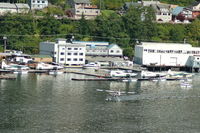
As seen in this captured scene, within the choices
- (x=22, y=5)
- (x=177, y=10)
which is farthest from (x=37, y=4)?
(x=177, y=10)

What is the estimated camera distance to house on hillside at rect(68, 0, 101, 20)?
53.6 meters

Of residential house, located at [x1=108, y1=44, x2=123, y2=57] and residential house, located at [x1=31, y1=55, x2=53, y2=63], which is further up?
residential house, located at [x1=108, y1=44, x2=123, y2=57]

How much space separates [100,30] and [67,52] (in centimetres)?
751

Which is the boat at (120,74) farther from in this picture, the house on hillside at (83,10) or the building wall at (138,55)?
the house on hillside at (83,10)

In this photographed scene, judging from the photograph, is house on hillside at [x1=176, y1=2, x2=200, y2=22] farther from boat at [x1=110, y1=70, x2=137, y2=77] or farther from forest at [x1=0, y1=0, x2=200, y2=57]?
boat at [x1=110, y1=70, x2=137, y2=77]

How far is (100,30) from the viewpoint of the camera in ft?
166

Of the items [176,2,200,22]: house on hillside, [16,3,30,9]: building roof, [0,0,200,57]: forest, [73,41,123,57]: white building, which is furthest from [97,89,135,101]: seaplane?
[176,2,200,22]: house on hillside

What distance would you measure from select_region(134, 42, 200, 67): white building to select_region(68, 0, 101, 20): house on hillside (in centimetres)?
920

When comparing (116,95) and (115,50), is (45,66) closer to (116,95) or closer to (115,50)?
(115,50)

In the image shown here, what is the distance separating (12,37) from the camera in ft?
155

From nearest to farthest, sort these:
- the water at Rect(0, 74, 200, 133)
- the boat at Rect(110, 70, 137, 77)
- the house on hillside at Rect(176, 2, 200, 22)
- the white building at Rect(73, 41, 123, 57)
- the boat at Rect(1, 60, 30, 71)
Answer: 1. the water at Rect(0, 74, 200, 133)
2. the boat at Rect(110, 70, 137, 77)
3. the boat at Rect(1, 60, 30, 71)
4. the white building at Rect(73, 41, 123, 57)
5. the house on hillside at Rect(176, 2, 200, 22)

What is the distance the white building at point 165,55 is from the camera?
4528cm

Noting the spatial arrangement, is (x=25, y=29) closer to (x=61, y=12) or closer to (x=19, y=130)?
(x=61, y=12)

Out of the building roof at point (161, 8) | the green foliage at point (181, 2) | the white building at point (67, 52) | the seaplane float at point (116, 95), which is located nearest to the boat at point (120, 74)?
the white building at point (67, 52)
